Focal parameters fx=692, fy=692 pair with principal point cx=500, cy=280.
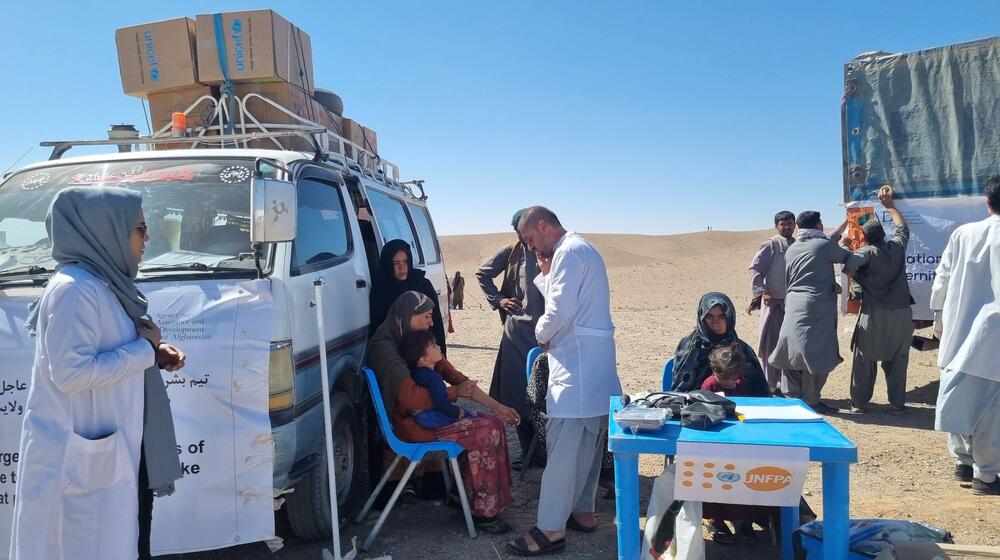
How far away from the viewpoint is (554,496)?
3822 millimetres

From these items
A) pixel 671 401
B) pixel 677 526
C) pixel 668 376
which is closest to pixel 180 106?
pixel 668 376

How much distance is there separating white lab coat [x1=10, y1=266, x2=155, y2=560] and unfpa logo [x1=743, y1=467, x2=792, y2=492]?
2.35m

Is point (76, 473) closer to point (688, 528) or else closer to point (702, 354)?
point (688, 528)

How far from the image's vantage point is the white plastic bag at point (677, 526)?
3002mm

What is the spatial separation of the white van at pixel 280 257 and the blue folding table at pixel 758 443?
160 cm

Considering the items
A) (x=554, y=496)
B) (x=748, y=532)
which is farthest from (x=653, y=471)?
(x=554, y=496)

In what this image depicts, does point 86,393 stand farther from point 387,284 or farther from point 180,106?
point 180,106

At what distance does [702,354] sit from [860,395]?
12.7ft

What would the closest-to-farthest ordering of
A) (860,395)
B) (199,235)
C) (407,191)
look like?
(199,235) → (860,395) → (407,191)

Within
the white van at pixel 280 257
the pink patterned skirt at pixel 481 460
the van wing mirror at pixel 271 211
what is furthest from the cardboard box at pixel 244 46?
the pink patterned skirt at pixel 481 460

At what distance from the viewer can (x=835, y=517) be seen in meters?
2.87

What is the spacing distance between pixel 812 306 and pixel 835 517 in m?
4.30

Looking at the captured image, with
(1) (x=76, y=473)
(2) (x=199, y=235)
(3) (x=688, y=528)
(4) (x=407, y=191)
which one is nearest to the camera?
(1) (x=76, y=473)

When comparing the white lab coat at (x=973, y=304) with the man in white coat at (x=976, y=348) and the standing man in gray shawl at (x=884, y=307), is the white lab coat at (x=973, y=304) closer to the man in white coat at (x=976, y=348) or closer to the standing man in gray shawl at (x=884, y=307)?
the man in white coat at (x=976, y=348)
